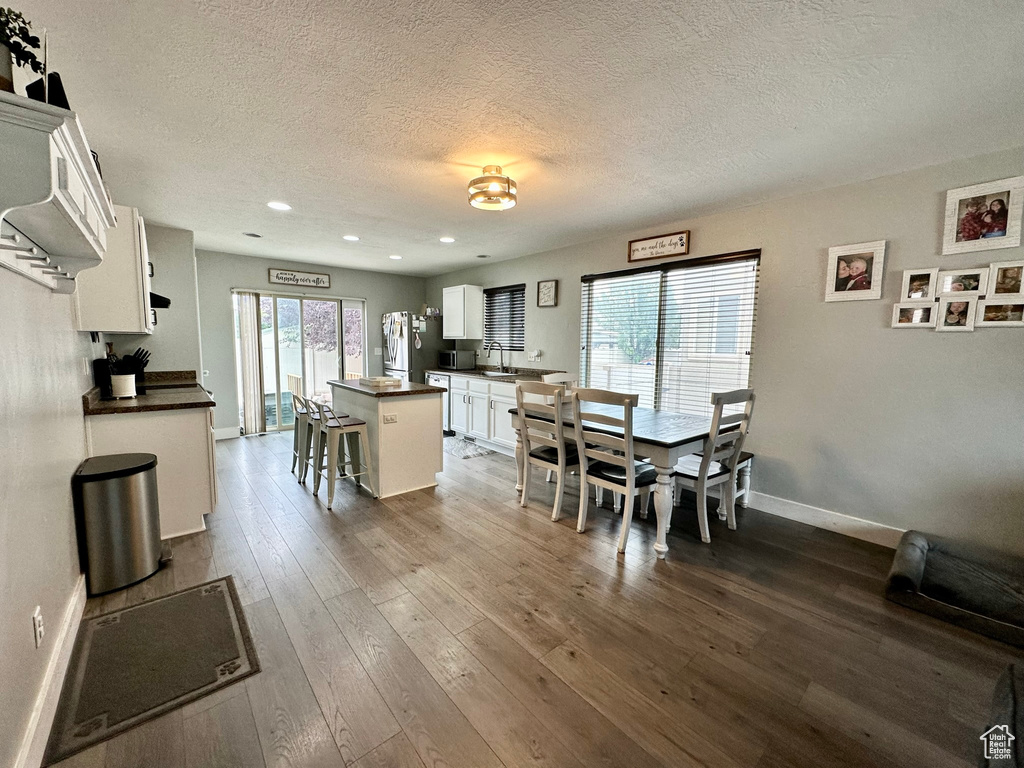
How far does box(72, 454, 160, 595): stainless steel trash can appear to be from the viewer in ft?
6.80

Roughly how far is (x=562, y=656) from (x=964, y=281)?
10.3 ft

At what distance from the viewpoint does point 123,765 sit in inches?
49.9

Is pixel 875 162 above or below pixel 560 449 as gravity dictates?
above

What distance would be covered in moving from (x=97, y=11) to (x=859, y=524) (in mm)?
4688

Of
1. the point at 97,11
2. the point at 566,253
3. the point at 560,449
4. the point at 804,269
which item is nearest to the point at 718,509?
the point at 560,449

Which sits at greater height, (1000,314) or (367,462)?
(1000,314)

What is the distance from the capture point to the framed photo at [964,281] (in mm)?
2338

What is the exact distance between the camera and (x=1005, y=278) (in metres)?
2.27

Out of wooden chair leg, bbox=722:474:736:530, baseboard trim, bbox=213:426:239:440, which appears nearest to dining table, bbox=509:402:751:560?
wooden chair leg, bbox=722:474:736:530

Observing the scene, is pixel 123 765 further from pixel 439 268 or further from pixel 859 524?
pixel 439 268

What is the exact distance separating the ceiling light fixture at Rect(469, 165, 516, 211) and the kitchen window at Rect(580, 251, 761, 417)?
1.97 m

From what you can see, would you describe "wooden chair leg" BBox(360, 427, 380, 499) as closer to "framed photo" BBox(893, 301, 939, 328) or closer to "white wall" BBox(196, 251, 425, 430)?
"white wall" BBox(196, 251, 425, 430)

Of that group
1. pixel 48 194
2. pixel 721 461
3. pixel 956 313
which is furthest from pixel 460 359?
pixel 48 194

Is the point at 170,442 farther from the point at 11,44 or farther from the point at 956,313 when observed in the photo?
the point at 956,313
